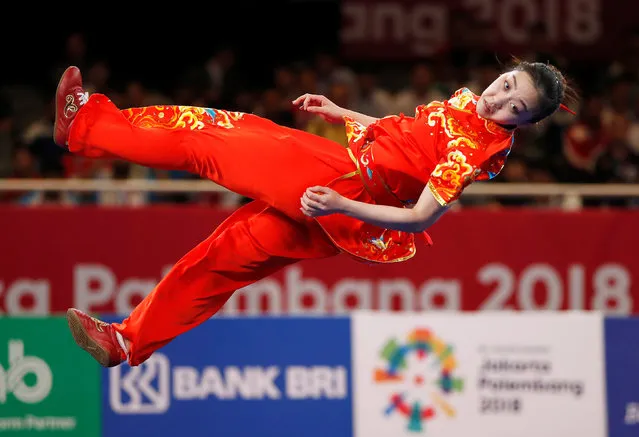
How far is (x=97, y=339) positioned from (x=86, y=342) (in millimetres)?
51

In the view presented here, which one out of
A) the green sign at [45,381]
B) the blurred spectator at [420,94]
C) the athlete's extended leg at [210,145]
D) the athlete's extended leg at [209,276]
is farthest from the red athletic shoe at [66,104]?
the blurred spectator at [420,94]

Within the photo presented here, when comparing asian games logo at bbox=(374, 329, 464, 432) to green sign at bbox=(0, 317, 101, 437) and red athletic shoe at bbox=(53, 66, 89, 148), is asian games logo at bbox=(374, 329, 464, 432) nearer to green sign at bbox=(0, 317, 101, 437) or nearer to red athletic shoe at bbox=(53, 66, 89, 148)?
green sign at bbox=(0, 317, 101, 437)

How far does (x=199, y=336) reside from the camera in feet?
20.8

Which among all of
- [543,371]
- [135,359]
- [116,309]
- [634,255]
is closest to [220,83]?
[116,309]

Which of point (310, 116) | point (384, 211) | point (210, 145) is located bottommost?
point (384, 211)

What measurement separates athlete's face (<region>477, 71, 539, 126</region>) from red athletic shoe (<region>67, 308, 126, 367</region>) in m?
1.69

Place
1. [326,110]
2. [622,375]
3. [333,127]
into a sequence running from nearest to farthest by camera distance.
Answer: [326,110] < [622,375] < [333,127]

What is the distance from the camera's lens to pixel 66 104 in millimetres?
4410

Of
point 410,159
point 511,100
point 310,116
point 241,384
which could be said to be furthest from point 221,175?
point 310,116

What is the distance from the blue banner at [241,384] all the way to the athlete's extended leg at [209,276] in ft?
5.61

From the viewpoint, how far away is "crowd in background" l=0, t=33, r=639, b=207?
8.45m

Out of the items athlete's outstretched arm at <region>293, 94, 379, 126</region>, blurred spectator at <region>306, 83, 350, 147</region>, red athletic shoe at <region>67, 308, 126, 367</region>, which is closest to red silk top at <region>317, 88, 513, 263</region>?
athlete's outstretched arm at <region>293, 94, 379, 126</region>

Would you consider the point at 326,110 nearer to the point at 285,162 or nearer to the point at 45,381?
the point at 285,162

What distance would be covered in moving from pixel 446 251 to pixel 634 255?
1340mm
